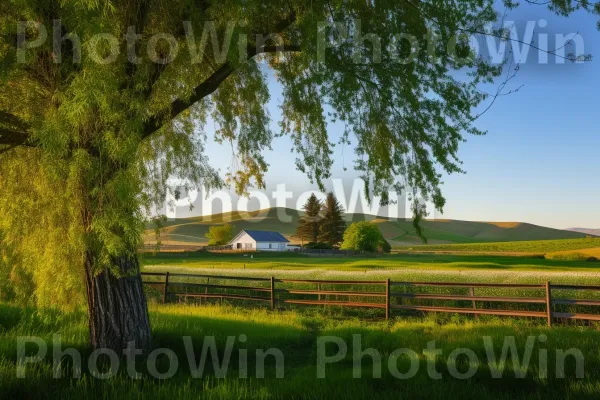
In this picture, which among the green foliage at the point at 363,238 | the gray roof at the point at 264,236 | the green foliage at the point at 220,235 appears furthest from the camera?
the green foliage at the point at 220,235

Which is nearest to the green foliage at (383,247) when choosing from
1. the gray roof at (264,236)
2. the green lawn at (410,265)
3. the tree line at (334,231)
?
the tree line at (334,231)

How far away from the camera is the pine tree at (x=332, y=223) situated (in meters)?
84.1

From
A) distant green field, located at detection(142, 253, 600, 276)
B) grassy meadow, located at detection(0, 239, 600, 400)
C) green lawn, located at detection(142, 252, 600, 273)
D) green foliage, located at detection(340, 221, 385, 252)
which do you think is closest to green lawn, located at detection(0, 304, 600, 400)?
grassy meadow, located at detection(0, 239, 600, 400)

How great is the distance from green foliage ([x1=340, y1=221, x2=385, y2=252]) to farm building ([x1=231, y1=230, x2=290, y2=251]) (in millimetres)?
26348

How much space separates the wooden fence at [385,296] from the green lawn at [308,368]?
2.26m

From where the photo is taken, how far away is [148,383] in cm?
707

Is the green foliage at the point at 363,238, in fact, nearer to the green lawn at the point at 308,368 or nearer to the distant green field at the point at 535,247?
the distant green field at the point at 535,247

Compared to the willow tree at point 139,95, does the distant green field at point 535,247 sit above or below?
below

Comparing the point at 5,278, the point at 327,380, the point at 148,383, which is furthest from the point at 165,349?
the point at 5,278

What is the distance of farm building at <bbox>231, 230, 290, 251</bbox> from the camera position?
312 ft

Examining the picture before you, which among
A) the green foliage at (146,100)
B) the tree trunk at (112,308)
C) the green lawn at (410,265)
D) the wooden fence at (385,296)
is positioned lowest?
the green lawn at (410,265)

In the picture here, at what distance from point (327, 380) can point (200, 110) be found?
8058mm

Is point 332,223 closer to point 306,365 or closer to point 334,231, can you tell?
point 334,231

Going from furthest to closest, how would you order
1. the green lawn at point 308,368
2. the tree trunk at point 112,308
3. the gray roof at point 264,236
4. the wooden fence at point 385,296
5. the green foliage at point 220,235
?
the green foliage at point 220,235 → the gray roof at point 264,236 → the wooden fence at point 385,296 → the tree trunk at point 112,308 → the green lawn at point 308,368
